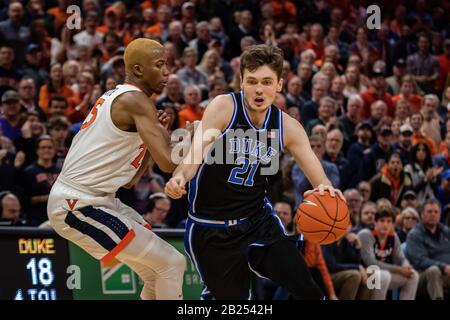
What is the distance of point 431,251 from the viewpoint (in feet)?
33.4

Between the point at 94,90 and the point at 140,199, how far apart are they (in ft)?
5.55

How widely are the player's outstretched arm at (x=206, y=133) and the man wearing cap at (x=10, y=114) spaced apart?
4.60 metres

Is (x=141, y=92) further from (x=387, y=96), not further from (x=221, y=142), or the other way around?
(x=387, y=96)

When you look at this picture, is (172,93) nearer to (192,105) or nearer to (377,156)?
(192,105)

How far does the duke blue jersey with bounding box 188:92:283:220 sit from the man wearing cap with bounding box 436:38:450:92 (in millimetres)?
8897

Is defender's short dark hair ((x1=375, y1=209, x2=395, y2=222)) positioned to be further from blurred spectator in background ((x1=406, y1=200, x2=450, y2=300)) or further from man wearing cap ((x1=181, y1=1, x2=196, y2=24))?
man wearing cap ((x1=181, y1=1, x2=196, y2=24))

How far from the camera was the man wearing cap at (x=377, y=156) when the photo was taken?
11.4 meters

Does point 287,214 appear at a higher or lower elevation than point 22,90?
lower

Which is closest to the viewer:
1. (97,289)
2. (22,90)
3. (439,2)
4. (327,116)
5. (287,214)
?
(97,289)

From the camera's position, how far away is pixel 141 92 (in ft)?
19.6

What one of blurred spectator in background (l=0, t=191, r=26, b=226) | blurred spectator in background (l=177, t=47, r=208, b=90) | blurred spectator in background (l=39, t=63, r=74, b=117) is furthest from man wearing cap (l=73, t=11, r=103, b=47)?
blurred spectator in background (l=0, t=191, r=26, b=226)

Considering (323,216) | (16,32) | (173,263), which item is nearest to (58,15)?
(16,32)

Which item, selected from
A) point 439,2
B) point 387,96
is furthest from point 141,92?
point 439,2

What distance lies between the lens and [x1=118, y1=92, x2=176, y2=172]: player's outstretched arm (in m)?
5.79
